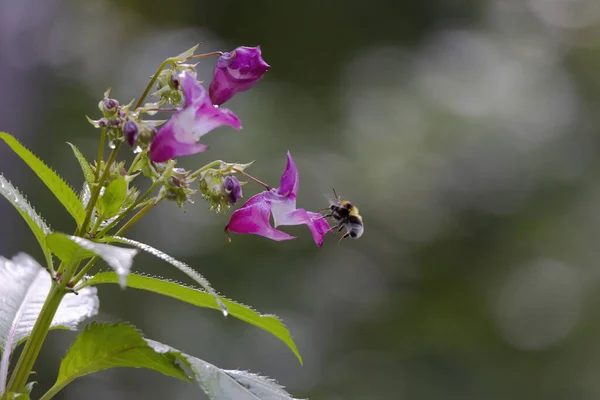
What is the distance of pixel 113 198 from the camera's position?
119 cm

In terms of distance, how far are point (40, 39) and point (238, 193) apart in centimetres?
613

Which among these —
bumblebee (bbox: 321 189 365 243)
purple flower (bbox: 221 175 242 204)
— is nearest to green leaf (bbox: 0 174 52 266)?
purple flower (bbox: 221 175 242 204)

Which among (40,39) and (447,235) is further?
(40,39)

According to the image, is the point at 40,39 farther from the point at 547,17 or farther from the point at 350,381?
the point at 547,17

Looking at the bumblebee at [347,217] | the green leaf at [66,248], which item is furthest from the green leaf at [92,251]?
the bumblebee at [347,217]

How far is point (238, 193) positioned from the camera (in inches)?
49.4

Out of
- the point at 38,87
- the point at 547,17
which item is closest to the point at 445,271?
the point at 547,17

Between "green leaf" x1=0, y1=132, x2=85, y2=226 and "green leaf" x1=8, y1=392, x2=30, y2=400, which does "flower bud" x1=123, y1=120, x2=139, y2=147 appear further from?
"green leaf" x1=8, y1=392, x2=30, y2=400

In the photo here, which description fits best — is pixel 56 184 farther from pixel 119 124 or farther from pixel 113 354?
pixel 113 354

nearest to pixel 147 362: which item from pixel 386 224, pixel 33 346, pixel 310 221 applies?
pixel 33 346

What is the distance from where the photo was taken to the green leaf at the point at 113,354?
1.16m

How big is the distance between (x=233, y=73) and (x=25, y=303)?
0.60 m

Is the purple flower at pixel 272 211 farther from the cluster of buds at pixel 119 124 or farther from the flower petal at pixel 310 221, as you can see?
the cluster of buds at pixel 119 124

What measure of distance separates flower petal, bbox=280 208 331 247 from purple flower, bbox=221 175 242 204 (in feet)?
0.35
